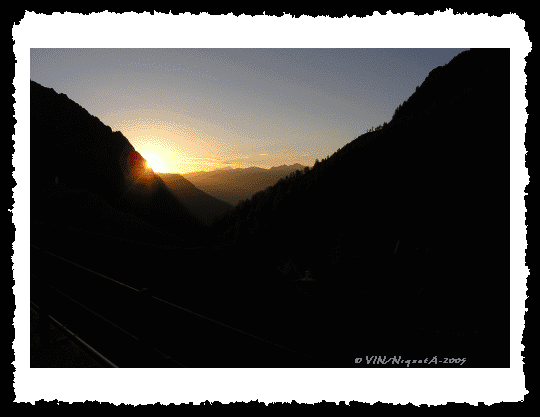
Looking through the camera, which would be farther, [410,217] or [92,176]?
[92,176]

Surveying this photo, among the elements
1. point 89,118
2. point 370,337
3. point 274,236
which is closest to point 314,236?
point 274,236

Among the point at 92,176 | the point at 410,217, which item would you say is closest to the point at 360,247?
the point at 410,217

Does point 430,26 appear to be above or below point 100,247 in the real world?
above

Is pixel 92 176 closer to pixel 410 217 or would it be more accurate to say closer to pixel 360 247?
pixel 360 247

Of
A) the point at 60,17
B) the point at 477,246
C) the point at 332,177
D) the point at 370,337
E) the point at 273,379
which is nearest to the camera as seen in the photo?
the point at 273,379

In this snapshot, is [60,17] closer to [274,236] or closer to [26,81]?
[26,81]

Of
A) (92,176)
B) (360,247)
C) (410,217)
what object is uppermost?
(92,176)
